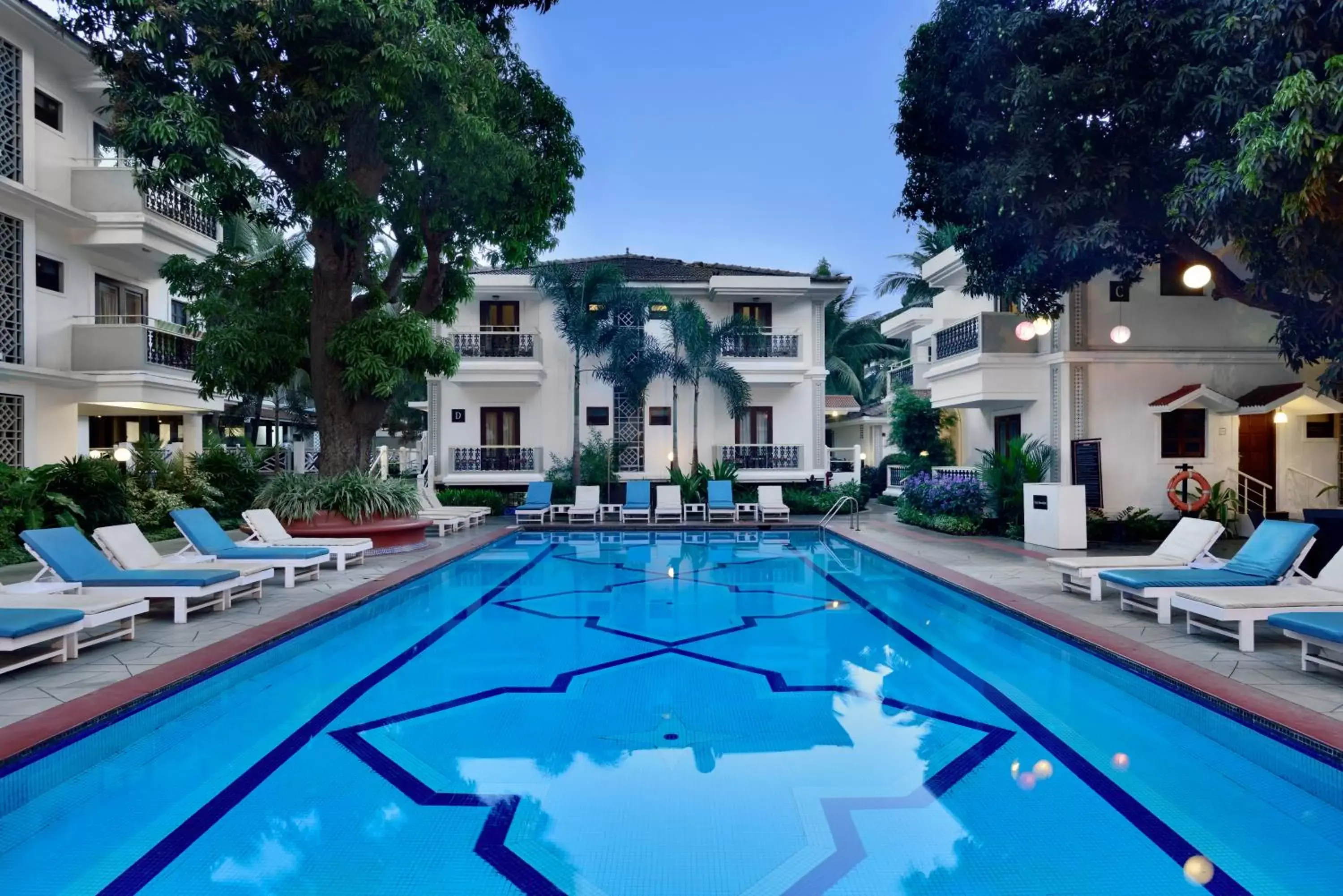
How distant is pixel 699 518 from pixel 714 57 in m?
41.5

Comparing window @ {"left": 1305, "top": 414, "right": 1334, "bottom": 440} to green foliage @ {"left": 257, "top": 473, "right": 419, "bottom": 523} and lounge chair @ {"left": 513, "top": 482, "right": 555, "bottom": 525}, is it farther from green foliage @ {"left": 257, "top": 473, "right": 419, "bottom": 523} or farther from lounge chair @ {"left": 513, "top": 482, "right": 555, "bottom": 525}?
green foliage @ {"left": 257, "top": 473, "right": 419, "bottom": 523}

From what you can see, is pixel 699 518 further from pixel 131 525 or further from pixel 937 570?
pixel 131 525

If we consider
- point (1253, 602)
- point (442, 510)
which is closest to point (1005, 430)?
point (1253, 602)

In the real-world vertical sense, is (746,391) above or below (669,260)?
below

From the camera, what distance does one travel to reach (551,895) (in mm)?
3424

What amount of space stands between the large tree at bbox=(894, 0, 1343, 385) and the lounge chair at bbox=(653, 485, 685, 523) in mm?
10038

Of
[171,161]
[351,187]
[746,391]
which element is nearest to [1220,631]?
[351,187]

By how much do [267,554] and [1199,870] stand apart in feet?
33.5

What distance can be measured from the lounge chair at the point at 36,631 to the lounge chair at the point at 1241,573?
9648mm

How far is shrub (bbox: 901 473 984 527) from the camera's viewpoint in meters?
16.3

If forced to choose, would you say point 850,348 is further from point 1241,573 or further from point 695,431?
point 1241,573

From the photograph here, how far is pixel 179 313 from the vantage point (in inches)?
762

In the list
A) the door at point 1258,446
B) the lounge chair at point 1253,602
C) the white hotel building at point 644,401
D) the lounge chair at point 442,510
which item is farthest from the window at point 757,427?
the lounge chair at point 1253,602

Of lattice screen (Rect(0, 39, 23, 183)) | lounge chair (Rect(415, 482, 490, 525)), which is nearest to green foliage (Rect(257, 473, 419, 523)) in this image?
lounge chair (Rect(415, 482, 490, 525))
